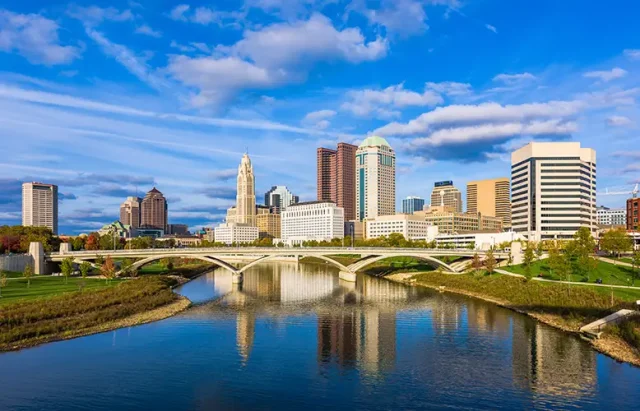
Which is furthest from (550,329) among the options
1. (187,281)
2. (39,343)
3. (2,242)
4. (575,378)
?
(2,242)

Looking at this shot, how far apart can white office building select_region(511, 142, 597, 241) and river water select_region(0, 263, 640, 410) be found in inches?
3998

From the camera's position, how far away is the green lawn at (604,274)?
71.1 meters

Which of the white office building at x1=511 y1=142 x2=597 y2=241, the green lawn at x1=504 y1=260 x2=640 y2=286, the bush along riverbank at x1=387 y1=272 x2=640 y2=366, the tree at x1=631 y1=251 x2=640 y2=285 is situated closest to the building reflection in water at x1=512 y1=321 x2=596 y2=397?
the bush along riverbank at x1=387 y1=272 x2=640 y2=366

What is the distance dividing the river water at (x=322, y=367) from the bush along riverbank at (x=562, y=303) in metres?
2.14

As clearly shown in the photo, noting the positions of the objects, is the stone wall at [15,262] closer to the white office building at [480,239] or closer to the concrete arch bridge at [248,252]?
the concrete arch bridge at [248,252]

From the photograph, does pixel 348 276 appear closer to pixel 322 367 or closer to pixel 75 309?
pixel 75 309

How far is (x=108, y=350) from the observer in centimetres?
4147

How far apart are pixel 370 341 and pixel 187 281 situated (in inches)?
2474

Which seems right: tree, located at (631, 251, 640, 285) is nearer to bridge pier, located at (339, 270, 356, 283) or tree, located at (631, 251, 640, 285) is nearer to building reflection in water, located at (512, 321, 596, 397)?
building reflection in water, located at (512, 321, 596, 397)

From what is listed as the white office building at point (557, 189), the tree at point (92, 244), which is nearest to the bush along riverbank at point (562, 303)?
the white office building at point (557, 189)

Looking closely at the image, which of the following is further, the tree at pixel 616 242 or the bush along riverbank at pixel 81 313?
the tree at pixel 616 242

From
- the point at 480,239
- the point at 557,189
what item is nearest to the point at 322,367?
the point at 557,189

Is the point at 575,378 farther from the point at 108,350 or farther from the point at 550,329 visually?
the point at 108,350

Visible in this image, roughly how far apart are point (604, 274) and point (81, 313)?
73.4 meters
